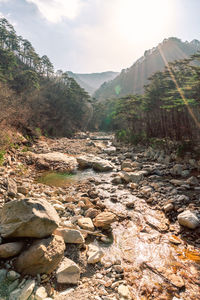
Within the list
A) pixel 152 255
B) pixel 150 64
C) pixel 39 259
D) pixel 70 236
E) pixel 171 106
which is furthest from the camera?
pixel 150 64

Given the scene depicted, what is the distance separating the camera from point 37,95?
23.4m

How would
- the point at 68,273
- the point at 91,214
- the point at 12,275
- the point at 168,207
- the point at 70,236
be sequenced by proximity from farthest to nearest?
1. the point at 168,207
2. the point at 91,214
3. the point at 70,236
4. the point at 68,273
5. the point at 12,275

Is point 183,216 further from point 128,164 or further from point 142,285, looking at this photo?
point 128,164

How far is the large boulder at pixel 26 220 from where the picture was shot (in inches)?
92.7

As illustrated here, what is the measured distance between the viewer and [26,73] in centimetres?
2583

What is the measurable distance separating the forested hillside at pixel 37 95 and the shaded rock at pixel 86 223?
9.14 metres

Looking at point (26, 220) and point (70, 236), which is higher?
point (26, 220)

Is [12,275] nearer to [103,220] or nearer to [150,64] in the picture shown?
[103,220]

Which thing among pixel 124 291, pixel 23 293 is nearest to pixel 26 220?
pixel 23 293

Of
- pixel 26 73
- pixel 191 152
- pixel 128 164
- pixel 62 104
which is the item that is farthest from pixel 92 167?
pixel 62 104

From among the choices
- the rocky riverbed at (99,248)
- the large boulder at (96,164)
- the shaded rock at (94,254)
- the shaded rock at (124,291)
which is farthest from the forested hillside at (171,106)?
the shaded rock at (124,291)

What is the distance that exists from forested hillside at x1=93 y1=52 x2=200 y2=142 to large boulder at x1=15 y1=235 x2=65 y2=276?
30.0 feet

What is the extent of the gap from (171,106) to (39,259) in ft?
31.9

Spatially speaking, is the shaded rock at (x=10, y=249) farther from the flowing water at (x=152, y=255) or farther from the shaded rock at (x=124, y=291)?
the shaded rock at (x=124, y=291)
